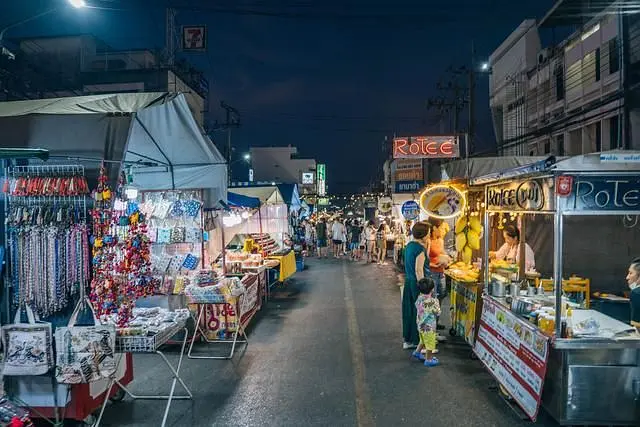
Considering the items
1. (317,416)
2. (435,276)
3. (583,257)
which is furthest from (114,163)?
(583,257)

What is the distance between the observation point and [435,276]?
8523 millimetres

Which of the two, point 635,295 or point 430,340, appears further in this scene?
point 430,340

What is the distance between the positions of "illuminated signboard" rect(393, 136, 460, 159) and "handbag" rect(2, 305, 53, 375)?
17.2 metres

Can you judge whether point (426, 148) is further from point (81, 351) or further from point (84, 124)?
point (81, 351)

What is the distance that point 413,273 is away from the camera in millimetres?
7316

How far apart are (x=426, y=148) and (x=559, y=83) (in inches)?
264

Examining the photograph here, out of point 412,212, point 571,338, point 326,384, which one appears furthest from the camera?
point 412,212

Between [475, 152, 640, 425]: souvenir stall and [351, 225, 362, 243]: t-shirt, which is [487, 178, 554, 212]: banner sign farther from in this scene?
[351, 225, 362, 243]: t-shirt

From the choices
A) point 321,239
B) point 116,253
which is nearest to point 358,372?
point 116,253

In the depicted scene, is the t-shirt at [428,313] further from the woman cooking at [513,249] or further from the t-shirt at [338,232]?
the t-shirt at [338,232]

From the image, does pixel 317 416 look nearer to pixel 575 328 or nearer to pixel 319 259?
pixel 575 328

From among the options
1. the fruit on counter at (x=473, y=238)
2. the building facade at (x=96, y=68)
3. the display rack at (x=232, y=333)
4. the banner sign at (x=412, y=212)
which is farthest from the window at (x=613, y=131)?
the building facade at (x=96, y=68)

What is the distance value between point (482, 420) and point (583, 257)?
838cm

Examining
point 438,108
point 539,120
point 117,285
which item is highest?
point 438,108
